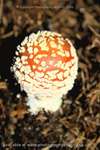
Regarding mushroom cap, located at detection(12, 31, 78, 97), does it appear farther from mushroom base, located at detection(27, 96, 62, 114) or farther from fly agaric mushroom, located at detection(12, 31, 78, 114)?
mushroom base, located at detection(27, 96, 62, 114)

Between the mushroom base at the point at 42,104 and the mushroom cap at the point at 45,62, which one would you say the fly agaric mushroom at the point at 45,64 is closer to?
the mushroom cap at the point at 45,62

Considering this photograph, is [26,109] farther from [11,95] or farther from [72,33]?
[72,33]

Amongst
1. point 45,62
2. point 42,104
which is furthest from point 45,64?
point 42,104

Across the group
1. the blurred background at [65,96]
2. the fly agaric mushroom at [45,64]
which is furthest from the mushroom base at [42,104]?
the fly agaric mushroom at [45,64]

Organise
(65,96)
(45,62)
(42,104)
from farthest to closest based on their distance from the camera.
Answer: (65,96) < (42,104) < (45,62)

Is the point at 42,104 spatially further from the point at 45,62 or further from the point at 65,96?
the point at 45,62

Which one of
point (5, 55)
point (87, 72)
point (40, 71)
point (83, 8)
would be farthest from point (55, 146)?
point (83, 8)
